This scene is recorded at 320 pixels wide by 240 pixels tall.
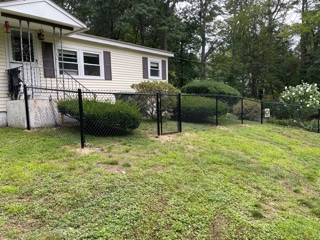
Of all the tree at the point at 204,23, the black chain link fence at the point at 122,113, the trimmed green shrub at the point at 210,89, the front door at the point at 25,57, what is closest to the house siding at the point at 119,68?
the front door at the point at 25,57

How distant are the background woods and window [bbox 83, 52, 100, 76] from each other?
298 inches

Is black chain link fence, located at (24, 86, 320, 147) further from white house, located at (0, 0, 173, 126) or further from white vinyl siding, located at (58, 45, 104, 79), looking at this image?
white vinyl siding, located at (58, 45, 104, 79)

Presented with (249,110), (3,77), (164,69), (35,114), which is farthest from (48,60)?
(249,110)

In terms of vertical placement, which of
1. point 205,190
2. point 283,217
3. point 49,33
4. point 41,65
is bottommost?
point 283,217

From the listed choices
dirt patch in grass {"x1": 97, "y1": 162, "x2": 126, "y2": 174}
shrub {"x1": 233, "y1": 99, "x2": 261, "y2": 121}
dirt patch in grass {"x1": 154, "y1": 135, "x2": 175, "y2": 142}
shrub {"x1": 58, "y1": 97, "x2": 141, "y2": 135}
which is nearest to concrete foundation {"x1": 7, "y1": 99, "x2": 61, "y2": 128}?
shrub {"x1": 58, "y1": 97, "x2": 141, "y2": 135}

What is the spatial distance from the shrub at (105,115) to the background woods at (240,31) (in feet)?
38.7

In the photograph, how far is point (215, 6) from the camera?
1986cm

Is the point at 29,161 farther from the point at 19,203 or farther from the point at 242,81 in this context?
the point at 242,81

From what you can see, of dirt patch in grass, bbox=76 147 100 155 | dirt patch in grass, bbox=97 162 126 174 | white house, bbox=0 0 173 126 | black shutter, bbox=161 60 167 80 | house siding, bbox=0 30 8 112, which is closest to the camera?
dirt patch in grass, bbox=97 162 126 174

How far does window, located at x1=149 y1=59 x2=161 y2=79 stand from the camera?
11.3m

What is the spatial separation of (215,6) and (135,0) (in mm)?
7752

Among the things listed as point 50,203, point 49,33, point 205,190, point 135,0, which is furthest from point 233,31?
point 50,203

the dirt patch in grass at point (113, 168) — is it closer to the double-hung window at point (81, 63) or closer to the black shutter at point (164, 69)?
the double-hung window at point (81, 63)

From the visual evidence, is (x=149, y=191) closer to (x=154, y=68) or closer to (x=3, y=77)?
(x=3, y=77)
